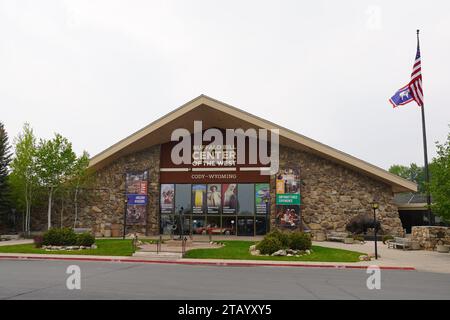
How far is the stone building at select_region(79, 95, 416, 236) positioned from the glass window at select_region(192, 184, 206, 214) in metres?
0.09

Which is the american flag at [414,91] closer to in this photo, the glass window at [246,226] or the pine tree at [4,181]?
the glass window at [246,226]

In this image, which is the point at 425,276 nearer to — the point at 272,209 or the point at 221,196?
the point at 272,209

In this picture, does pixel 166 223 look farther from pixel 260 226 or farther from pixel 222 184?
pixel 260 226

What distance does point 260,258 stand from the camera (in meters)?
18.1

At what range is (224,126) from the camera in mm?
32531

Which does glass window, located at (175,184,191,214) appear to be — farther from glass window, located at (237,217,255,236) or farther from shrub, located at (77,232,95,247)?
shrub, located at (77,232,95,247)

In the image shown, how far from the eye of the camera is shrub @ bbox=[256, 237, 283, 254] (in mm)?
19483

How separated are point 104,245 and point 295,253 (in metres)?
12.0

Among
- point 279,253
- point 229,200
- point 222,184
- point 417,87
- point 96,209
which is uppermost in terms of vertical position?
point 417,87

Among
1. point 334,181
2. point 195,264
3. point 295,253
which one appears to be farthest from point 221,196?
point 195,264

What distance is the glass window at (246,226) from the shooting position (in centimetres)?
3212

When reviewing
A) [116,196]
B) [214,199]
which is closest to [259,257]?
[214,199]

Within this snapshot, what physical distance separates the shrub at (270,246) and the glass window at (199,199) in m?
13.2

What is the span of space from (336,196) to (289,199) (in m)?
Result: 3.88
